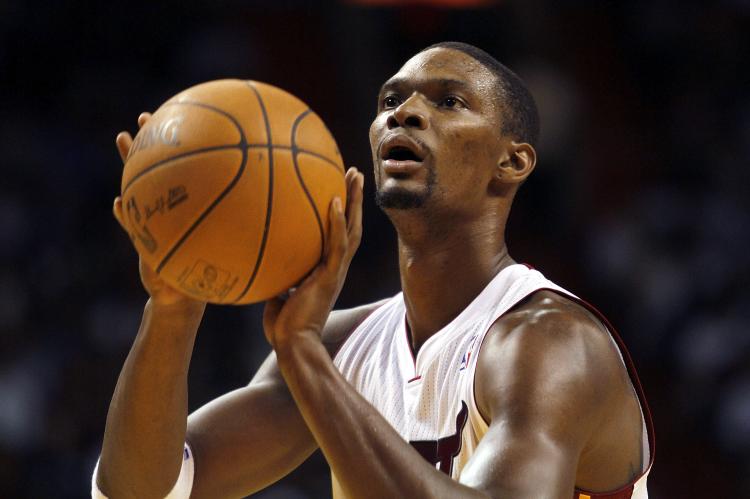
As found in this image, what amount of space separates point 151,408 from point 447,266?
43.7 inches

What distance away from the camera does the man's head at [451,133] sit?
3781mm

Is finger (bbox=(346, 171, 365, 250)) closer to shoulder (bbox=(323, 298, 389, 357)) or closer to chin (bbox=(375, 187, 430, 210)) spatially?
chin (bbox=(375, 187, 430, 210))

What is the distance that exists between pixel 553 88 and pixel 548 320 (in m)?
7.15

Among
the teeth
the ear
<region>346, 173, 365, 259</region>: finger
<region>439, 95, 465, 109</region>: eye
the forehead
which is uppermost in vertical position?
the forehead

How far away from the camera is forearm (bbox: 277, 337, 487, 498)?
286 centimetres

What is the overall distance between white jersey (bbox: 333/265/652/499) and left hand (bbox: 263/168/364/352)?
0.65 metres

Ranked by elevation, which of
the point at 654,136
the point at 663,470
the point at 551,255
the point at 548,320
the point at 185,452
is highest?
the point at 548,320

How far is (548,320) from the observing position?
3389 millimetres

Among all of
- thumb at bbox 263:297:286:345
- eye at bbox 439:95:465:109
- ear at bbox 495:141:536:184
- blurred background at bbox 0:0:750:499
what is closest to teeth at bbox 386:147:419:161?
eye at bbox 439:95:465:109

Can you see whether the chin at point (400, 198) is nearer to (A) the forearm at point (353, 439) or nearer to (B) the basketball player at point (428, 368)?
(B) the basketball player at point (428, 368)

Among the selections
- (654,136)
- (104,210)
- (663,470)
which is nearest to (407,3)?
(654,136)

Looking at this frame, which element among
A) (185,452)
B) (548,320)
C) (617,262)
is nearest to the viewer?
(548,320)

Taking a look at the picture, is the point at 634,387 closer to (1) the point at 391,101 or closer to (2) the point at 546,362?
(2) the point at 546,362

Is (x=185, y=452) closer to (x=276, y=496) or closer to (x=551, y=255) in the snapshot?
(x=276, y=496)
